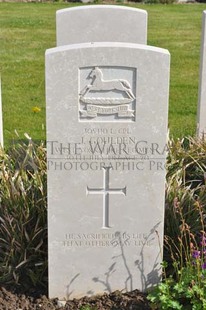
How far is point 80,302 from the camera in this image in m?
4.35

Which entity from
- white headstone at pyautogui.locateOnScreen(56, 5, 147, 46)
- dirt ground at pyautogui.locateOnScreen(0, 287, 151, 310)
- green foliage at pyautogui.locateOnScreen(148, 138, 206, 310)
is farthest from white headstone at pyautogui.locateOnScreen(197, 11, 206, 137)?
dirt ground at pyautogui.locateOnScreen(0, 287, 151, 310)

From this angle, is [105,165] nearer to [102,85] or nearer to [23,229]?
[102,85]

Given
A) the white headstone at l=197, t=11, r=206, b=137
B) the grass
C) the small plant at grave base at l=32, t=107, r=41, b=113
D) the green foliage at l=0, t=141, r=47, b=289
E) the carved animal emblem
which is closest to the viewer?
the carved animal emblem

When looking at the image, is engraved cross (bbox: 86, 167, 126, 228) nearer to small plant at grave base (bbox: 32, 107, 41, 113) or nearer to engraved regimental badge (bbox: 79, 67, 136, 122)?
engraved regimental badge (bbox: 79, 67, 136, 122)

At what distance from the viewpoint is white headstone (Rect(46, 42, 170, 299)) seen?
3.92 m

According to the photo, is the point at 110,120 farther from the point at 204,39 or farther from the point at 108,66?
the point at 204,39

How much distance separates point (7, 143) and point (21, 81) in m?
2.97

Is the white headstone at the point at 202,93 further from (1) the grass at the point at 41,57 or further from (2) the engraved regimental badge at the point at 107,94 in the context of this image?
(2) the engraved regimental badge at the point at 107,94

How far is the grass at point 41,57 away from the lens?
26.0ft

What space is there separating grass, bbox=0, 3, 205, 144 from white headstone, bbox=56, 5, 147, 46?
3.39 ft

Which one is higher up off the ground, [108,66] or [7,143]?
[108,66]

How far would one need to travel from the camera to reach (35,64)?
35.8 feet

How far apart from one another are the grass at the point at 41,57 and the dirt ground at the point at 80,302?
6.33 ft

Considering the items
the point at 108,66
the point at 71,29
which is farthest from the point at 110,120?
the point at 71,29
